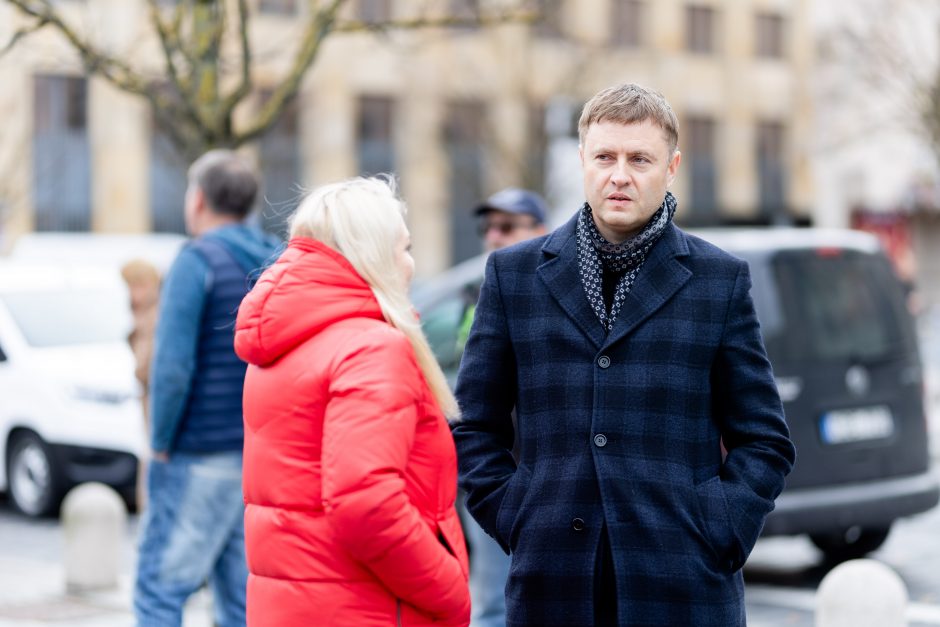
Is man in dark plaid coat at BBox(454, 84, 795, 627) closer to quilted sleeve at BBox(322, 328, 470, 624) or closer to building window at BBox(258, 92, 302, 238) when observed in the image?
quilted sleeve at BBox(322, 328, 470, 624)

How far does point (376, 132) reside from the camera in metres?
42.8

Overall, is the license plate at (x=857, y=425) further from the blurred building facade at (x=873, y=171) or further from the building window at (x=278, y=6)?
the building window at (x=278, y=6)

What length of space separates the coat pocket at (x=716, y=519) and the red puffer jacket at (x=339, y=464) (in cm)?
51

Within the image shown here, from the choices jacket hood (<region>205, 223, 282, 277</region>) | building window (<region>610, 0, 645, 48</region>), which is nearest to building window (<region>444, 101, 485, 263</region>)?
building window (<region>610, 0, 645, 48</region>)

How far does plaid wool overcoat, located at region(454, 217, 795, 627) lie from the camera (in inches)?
119

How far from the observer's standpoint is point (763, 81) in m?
52.1

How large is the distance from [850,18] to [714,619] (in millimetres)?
29270

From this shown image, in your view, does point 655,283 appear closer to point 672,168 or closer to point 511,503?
point 672,168

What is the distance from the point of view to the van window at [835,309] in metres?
7.83

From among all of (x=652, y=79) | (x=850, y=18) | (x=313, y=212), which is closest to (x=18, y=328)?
(x=313, y=212)

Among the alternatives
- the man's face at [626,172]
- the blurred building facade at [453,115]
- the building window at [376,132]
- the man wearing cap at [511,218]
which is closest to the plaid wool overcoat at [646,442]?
the man's face at [626,172]

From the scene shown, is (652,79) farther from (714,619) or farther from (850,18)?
(714,619)

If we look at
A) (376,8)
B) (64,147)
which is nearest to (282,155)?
(376,8)

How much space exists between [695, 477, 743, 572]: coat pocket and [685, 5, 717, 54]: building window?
47.9 meters
